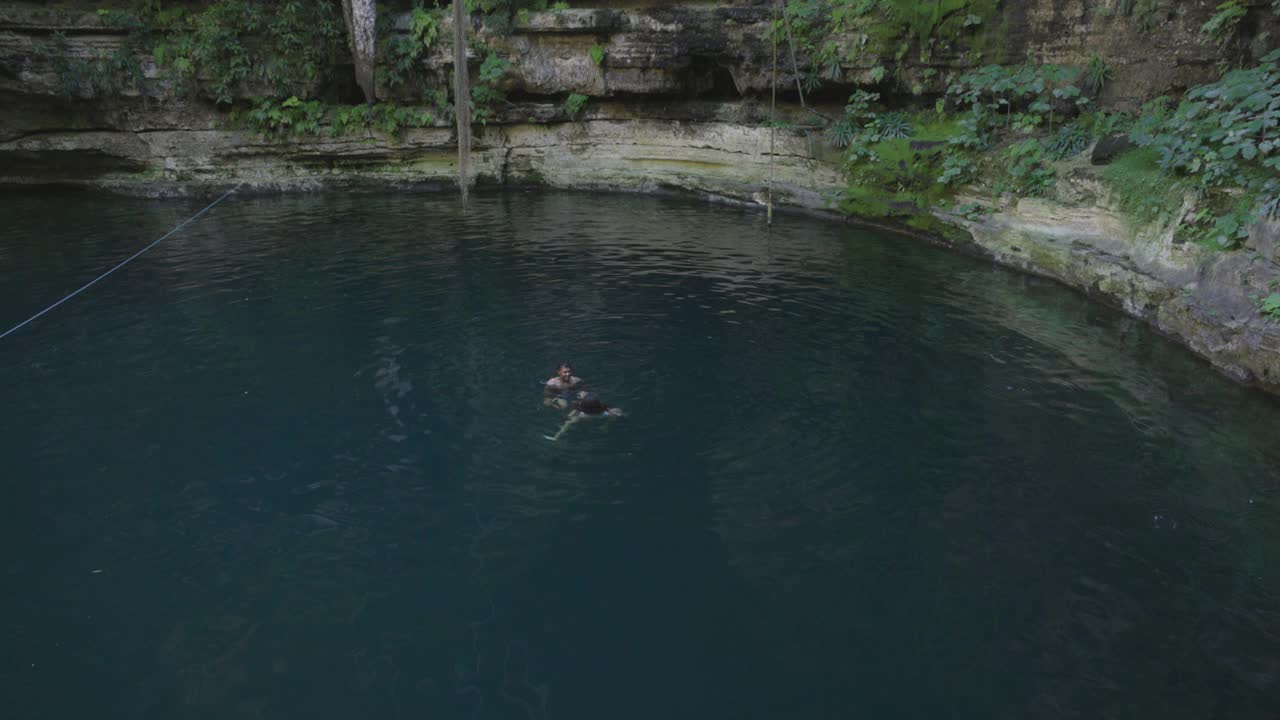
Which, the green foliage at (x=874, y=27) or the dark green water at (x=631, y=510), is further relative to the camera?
the green foliage at (x=874, y=27)

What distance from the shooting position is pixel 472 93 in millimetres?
20578

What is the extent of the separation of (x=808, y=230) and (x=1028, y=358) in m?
7.76

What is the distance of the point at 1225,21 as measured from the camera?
11.8 meters

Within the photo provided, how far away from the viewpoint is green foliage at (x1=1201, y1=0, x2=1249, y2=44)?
11648mm

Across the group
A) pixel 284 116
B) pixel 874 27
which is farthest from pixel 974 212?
pixel 284 116

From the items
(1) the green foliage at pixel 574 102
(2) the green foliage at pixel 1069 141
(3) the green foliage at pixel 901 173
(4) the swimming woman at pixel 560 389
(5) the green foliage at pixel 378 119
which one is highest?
(1) the green foliage at pixel 574 102

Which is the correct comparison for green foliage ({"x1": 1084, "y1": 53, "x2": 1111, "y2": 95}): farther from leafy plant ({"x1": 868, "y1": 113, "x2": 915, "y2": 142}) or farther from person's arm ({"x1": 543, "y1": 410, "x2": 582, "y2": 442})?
person's arm ({"x1": 543, "y1": 410, "x2": 582, "y2": 442})

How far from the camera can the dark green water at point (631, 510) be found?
15.7ft

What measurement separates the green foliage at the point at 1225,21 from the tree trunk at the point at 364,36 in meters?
18.1

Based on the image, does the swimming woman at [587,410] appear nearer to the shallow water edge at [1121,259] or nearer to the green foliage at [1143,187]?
the shallow water edge at [1121,259]

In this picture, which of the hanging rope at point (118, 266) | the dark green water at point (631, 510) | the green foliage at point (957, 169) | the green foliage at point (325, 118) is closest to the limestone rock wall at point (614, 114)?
the green foliage at point (325, 118)

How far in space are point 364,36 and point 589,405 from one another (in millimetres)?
16484

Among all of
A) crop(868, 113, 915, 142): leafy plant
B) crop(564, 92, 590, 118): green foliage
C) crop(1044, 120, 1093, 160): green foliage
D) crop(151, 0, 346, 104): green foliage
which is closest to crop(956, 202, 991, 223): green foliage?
crop(1044, 120, 1093, 160): green foliage

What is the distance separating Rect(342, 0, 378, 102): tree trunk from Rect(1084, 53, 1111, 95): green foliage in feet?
54.9
